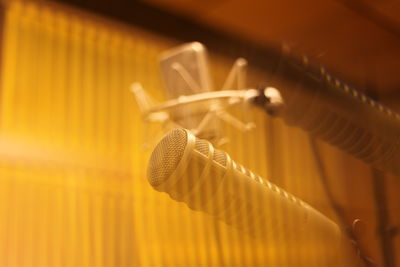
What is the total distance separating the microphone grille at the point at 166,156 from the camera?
461 mm

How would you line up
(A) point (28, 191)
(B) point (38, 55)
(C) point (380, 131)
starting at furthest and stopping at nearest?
(B) point (38, 55)
(A) point (28, 191)
(C) point (380, 131)

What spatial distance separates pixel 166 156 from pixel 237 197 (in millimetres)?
81

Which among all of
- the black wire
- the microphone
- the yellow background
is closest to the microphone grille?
the microphone

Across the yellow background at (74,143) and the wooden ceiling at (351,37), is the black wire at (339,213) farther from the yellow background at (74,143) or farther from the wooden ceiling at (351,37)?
the yellow background at (74,143)

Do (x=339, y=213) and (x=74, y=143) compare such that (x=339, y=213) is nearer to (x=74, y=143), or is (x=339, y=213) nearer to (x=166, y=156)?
(x=166, y=156)

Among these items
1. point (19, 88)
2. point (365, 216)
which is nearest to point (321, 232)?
point (365, 216)

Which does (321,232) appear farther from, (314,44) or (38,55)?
(38,55)

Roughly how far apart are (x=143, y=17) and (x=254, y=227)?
1.78 metres

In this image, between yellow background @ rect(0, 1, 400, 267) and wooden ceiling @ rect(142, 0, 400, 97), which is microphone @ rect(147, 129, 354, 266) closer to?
wooden ceiling @ rect(142, 0, 400, 97)

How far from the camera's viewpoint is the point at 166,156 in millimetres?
472

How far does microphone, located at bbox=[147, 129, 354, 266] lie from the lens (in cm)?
45

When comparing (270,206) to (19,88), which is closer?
(270,206)

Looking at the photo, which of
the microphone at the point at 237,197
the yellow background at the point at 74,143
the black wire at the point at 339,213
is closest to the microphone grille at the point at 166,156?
the microphone at the point at 237,197

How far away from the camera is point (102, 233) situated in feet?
6.77
